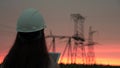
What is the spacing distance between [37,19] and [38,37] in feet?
0.60

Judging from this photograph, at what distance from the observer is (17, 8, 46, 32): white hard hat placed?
495cm

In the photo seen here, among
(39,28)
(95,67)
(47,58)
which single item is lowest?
(95,67)

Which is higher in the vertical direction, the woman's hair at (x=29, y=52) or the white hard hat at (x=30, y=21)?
the white hard hat at (x=30, y=21)

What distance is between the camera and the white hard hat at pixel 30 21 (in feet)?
16.2

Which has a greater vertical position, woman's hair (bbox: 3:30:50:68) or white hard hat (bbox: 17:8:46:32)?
white hard hat (bbox: 17:8:46:32)

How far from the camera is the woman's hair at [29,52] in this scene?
4.91 m

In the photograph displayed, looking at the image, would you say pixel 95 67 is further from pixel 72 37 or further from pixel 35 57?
pixel 35 57

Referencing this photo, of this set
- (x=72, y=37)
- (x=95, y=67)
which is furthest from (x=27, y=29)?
(x=72, y=37)

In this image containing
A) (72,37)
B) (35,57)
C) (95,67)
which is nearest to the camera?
(35,57)

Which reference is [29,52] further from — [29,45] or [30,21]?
[30,21]

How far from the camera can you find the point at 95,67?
3700 cm

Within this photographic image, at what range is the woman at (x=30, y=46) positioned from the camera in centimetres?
491

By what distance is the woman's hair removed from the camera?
Result: 193 inches

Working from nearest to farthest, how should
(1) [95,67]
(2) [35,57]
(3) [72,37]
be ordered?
1. (2) [35,57]
2. (1) [95,67]
3. (3) [72,37]
